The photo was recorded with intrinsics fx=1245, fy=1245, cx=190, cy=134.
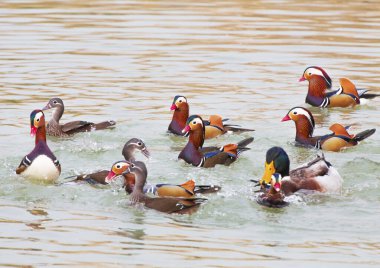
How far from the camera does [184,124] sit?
18.2 m

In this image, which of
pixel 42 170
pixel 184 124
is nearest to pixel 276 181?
pixel 42 170

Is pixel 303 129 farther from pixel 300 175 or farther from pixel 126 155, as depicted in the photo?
pixel 126 155

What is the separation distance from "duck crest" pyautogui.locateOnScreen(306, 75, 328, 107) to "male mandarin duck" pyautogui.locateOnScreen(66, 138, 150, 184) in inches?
222

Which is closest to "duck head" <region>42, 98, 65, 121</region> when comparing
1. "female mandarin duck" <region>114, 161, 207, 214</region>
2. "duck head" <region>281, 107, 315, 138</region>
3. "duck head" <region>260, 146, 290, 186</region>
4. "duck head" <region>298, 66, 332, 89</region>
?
"duck head" <region>281, 107, 315, 138</region>

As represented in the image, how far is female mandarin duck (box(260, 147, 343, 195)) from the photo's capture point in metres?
14.5

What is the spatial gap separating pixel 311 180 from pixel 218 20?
49.9 ft

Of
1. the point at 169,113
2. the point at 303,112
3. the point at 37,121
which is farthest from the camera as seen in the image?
the point at 169,113

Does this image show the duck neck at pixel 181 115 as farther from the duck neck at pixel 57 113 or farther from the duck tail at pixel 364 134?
the duck tail at pixel 364 134

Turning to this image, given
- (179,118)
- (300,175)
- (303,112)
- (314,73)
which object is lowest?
(300,175)

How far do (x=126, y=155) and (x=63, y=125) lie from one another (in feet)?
9.67

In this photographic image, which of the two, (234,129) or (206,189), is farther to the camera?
(234,129)

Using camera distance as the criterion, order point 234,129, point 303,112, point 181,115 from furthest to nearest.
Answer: point 181,115 → point 234,129 → point 303,112

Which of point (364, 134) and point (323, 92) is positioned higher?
point (323, 92)

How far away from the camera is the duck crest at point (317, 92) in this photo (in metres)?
20.8
